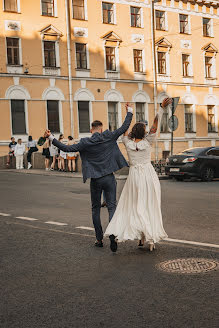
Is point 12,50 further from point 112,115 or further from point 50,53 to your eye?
point 112,115

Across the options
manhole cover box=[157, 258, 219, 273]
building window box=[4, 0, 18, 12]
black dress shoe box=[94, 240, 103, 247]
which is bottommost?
black dress shoe box=[94, 240, 103, 247]

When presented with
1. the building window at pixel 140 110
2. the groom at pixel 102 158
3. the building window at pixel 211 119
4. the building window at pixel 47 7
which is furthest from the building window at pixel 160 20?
the groom at pixel 102 158

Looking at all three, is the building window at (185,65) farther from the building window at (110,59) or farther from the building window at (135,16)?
the building window at (110,59)

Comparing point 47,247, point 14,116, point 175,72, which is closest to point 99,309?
point 47,247

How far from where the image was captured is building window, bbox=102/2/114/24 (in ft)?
122

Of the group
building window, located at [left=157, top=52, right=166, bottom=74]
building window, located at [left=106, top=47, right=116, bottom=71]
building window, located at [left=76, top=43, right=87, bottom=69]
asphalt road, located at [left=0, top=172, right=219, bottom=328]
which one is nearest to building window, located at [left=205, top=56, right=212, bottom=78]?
building window, located at [left=157, top=52, right=166, bottom=74]

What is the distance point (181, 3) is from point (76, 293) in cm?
3897

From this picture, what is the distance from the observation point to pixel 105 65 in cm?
3750

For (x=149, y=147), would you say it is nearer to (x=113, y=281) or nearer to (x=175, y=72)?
(x=113, y=281)

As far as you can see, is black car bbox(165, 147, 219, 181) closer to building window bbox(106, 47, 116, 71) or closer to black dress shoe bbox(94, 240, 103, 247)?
black dress shoe bbox(94, 240, 103, 247)

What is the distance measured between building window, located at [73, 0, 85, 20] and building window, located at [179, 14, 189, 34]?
8981 millimetres

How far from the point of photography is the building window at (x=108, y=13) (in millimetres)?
37259

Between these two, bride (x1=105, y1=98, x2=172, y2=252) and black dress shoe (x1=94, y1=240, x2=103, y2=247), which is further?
black dress shoe (x1=94, y1=240, x2=103, y2=247)

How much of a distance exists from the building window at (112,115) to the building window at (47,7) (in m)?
7.44
